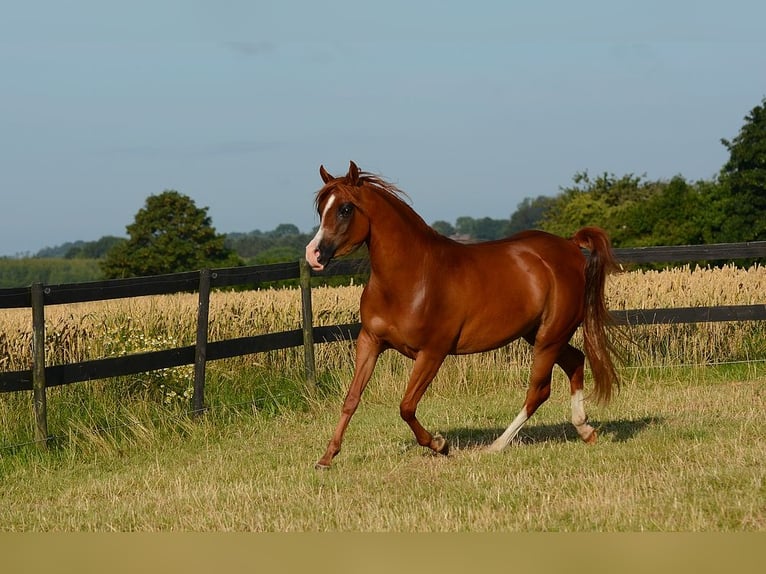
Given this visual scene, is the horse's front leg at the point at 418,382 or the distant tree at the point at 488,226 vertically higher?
the distant tree at the point at 488,226

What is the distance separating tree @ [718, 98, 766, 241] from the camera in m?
36.9

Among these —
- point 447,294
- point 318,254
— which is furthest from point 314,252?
point 447,294

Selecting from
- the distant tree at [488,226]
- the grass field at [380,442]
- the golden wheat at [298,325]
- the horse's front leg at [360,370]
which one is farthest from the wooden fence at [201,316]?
the distant tree at [488,226]

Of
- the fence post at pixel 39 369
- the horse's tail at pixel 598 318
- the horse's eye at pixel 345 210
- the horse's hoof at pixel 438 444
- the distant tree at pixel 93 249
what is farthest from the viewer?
the distant tree at pixel 93 249

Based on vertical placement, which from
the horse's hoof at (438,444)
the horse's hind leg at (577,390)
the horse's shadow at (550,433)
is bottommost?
the horse's shadow at (550,433)

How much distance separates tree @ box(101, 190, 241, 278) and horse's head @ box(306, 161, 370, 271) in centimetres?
4349

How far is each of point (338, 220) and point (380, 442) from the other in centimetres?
243

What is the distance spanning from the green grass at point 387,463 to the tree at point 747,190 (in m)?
26.4

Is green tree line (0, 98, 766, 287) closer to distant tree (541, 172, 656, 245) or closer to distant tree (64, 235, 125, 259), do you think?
distant tree (541, 172, 656, 245)

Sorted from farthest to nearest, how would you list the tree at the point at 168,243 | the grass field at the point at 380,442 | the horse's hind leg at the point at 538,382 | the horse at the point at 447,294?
the tree at the point at 168,243
the horse's hind leg at the point at 538,382
the horse at the point at 447,294
the grass field at the point at 380,442

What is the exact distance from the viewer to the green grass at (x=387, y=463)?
20.1 ft

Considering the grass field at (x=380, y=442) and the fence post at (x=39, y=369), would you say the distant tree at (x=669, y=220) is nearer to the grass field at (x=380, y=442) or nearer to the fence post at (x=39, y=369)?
the grass field at (x=380, y=442)

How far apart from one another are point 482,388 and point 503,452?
12.9ft

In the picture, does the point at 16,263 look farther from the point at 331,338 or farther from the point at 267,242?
the point at 331,338
